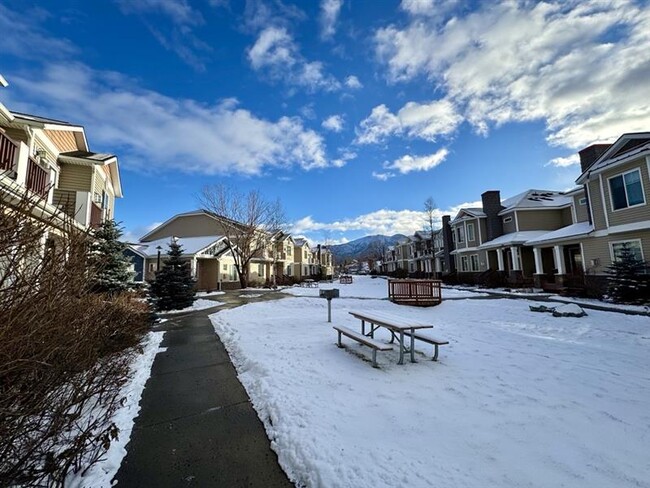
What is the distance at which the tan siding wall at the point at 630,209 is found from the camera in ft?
46.3

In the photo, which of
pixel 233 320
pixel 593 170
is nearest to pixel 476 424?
pixel 233 320

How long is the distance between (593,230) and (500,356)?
15885 millimetres

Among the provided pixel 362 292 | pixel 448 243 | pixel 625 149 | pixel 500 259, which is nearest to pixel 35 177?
pixel 362 292

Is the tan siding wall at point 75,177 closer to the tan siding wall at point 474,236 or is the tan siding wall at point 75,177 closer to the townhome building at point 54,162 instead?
the townhome building at point 54,162

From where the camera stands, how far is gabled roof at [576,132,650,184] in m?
14.3

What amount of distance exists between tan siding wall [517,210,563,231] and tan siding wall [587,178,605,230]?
10.5 meters

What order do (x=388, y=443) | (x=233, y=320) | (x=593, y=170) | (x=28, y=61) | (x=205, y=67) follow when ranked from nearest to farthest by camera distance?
1. (x=388, y=443)
2. (x=28, y=61)
3. (x=233, y=320)
4. (x=205, y=67)
5. (x=593, y=170)

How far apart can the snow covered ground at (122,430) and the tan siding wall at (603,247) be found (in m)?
20.7

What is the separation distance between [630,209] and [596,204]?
222 centimetres

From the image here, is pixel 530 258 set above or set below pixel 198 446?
above

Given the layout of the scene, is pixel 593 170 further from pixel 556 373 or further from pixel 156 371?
pixel 156 371

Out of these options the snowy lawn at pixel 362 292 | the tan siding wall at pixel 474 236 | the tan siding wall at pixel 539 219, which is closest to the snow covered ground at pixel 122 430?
the snowy lawn at pixel 362 292

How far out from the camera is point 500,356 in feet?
22.0

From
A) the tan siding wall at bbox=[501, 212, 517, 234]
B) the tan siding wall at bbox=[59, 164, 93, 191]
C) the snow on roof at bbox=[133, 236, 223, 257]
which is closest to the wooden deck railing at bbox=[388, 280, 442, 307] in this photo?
the tan siding wall at bbox=[59, 164, 93, 191]
